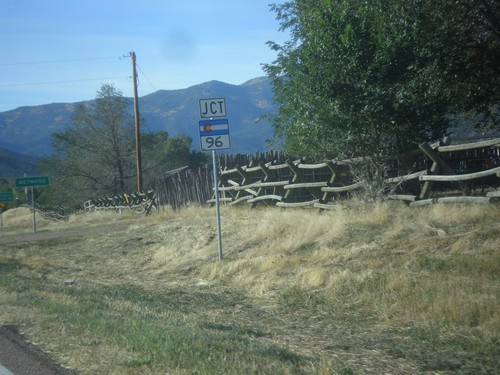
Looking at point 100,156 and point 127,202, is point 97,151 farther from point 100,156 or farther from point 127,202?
point 127,202

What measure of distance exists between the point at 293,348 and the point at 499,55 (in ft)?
34.3

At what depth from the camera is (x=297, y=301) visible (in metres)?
9.80

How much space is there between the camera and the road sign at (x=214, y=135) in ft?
45.5

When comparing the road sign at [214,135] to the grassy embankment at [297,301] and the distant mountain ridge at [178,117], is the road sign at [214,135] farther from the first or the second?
the distant mountain ridge at [178,117]

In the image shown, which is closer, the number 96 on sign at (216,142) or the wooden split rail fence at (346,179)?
the wooden split rail fence at (346,179)

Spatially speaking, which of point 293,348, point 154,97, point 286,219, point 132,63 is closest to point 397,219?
point 286,219

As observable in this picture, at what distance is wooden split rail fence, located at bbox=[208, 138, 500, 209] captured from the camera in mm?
13016

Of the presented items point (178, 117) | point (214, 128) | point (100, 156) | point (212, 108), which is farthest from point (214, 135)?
point (178, 117)

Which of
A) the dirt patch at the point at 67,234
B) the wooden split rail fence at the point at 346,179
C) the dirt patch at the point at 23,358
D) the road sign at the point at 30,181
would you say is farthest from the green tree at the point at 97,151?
the dirt patch at the point at 23,358

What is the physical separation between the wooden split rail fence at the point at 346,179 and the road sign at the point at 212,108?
378 centimetres

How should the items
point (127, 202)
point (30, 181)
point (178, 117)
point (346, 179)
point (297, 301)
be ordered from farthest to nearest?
1. point (178, 117)
2. point (127, 202)
3. point (30, 181)
4. point (346, 179)
5. point (297, 301)

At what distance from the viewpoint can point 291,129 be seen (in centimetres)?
1798

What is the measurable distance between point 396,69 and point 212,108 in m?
4.59

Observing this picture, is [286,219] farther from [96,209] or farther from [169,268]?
[96,209]
